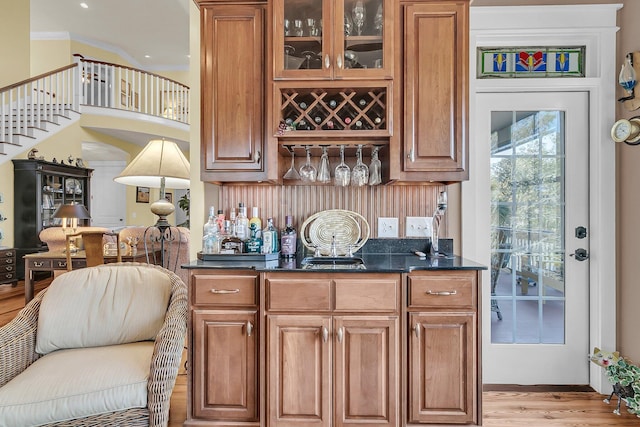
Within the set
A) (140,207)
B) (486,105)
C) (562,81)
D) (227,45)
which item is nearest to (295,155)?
(227,45)

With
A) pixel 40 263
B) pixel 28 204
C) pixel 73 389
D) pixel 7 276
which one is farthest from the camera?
pixel 28 204

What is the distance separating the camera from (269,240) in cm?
214

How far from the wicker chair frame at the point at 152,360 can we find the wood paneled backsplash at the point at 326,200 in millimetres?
846

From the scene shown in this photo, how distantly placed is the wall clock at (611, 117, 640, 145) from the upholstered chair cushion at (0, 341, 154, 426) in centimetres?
294

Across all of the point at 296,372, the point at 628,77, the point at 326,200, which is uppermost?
the point at 628,77

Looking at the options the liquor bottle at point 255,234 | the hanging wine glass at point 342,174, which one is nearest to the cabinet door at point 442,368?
the hanging wine glass at point 342,174

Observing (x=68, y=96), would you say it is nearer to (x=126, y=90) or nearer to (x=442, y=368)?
(x=126, y=90)

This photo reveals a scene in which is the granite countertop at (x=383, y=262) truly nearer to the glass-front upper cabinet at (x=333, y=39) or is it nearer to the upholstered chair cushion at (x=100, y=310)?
the upholstered chair cushion at (x=100, y=310)

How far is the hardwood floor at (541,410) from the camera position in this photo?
6.47 feet

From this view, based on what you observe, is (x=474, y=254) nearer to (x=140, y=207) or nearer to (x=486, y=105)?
(x=486, y=105)

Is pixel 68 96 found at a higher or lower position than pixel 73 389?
higher

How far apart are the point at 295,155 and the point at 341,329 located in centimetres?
118

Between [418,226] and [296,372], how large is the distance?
1.19 m

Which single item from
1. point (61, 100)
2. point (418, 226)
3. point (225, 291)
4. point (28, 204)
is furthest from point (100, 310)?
point (61, 100)
